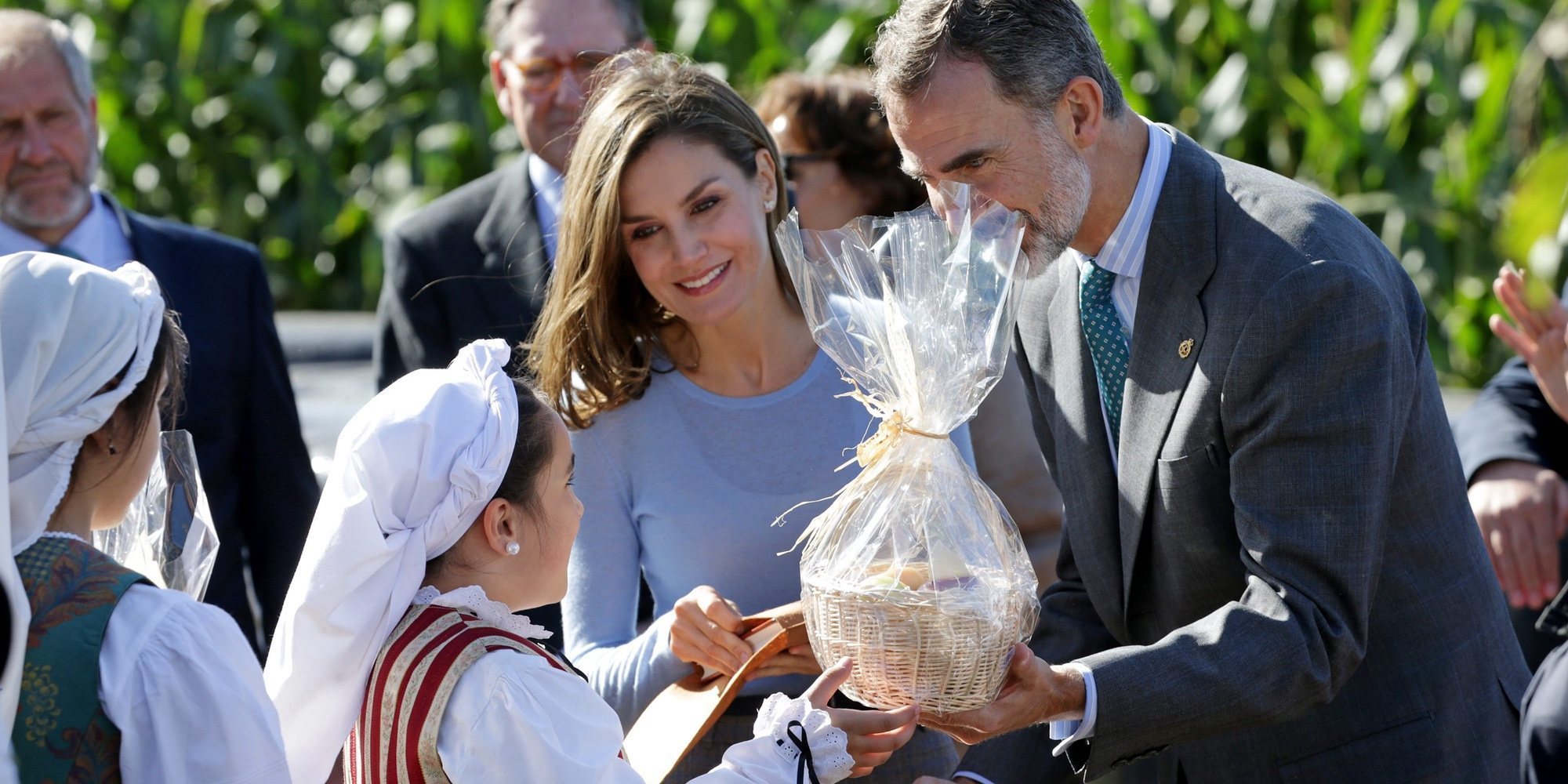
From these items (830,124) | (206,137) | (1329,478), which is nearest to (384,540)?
(1329,478)

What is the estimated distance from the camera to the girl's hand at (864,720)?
1894 mm

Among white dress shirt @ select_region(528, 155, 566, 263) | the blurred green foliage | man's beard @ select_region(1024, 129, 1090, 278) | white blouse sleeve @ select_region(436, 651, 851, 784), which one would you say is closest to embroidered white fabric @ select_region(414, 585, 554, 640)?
white blouse sleeve @ select_region(436, 651, 851, 784)

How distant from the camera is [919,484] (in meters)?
2.01

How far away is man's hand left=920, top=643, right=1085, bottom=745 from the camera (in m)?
1.92

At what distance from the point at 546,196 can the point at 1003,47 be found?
1600 millimetres

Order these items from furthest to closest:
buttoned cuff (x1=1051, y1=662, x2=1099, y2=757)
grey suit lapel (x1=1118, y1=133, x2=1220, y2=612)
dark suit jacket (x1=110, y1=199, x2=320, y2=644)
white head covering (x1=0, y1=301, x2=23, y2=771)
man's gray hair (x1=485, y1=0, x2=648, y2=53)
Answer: man's gray hair (x1=485, y1=0, x2=648, y2=53) < dark suit jacket (x1=110, y1=199, x2=320, y2=644) < grey suit lapel (x1=1118, y1=133, x2=1220, y2=612) < buttoned cuff (x1=1051, y1=662, x2=1099, y2=757) < white head covering (x1=0, y1=301, x2=23, y2=771)

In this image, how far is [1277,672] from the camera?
6.41 feet

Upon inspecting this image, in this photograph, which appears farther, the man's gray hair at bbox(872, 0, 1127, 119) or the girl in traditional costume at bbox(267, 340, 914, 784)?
the man's gray hair at bbox(872, 0, 1127, 119)

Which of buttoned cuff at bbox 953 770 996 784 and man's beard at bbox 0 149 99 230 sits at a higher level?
man's beard at bbox 0 149 99 230

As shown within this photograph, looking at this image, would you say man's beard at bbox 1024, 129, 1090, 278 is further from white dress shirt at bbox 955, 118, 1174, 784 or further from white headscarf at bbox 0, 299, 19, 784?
white headscarf at bbox 0, 299, 19, 784

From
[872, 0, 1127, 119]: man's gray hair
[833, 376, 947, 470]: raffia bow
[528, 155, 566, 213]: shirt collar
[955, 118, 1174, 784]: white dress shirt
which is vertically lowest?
[528, 155, 566, 213]: shirt collar

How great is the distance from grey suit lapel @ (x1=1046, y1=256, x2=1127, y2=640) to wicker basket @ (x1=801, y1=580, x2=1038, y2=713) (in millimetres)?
399

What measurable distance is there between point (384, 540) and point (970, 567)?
739 mm

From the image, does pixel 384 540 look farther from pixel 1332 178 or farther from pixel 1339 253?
pixel 1332 178
